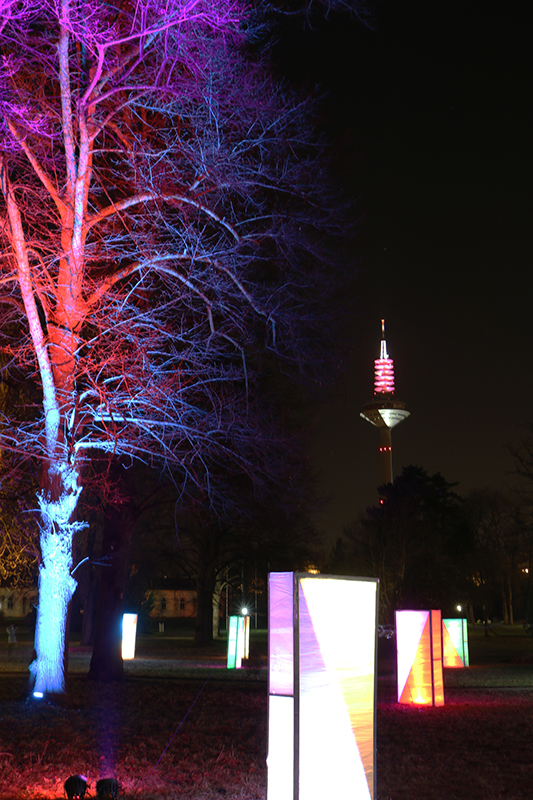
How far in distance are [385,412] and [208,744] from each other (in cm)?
12083

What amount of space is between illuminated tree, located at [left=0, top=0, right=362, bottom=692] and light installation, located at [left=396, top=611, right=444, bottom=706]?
3756mm

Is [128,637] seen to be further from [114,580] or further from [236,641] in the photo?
[114,580]

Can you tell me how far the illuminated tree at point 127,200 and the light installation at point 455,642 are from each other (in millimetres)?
15648

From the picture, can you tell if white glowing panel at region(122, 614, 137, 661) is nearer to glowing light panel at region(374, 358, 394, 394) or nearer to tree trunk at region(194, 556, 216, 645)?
tree trunk at region(194, 556, 216, 645)

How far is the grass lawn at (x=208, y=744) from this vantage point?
249 inches

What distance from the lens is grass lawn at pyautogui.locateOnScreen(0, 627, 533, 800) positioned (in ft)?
20.8

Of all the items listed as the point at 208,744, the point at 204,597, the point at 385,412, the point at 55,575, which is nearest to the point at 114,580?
the point at 55,575

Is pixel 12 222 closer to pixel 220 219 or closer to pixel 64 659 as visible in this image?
pixel 220 219

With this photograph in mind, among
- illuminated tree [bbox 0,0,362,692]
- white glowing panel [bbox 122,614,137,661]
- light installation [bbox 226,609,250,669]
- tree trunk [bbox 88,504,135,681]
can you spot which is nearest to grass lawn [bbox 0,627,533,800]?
illuminated tree [bbox 0,0,362,692]

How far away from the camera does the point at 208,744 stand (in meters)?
8.23

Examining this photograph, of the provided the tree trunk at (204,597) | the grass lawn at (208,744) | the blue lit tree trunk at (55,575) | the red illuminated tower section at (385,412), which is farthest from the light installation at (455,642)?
the red illuminated tower section at (385,412)

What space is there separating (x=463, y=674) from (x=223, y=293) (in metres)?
14.6

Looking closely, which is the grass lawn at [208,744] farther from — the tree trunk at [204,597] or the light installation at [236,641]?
the tree trunk at [204,597]

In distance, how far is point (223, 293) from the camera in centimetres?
1267
